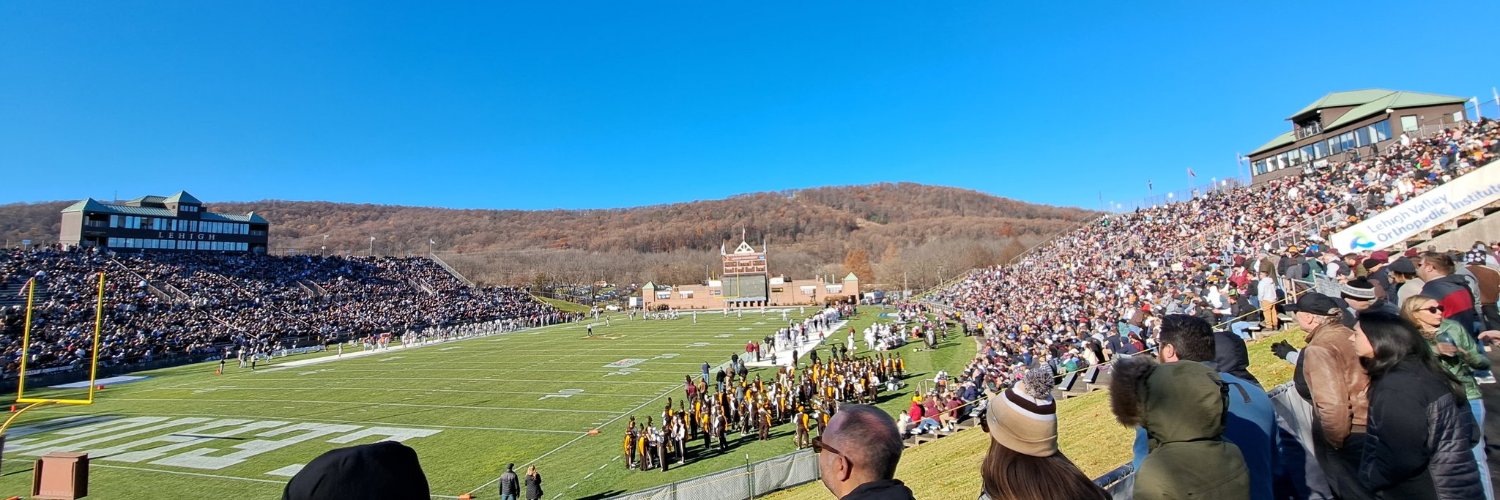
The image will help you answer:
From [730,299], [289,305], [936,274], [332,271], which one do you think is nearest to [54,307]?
[289,305]

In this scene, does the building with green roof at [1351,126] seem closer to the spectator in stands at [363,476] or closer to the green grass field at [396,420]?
the green grass field at [396,420]

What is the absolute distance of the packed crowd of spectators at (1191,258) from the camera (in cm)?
1523

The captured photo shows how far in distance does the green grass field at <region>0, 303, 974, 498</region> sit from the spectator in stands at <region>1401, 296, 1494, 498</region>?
11.2 meters

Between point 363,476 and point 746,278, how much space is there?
73.3 meters

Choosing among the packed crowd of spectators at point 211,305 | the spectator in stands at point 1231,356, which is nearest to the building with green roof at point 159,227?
the packed crowd of spectators at point 211,305

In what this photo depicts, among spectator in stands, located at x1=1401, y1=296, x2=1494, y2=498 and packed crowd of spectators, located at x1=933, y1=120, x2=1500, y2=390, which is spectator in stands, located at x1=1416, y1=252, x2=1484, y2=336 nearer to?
spectator in stands, located at x1=1401, y1=296, x2=1494, y2=498

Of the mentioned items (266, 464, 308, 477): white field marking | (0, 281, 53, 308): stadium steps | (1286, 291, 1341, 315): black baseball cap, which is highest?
(0, 281, 53, 308): stadium steps

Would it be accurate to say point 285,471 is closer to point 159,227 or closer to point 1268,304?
point 1268,304

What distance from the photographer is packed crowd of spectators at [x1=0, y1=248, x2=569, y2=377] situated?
3552cm

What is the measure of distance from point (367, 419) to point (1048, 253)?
4135 cm

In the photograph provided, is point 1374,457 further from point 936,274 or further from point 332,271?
point 936,274

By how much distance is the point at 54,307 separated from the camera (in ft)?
124

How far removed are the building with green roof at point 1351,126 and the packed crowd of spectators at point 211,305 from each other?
5818cm

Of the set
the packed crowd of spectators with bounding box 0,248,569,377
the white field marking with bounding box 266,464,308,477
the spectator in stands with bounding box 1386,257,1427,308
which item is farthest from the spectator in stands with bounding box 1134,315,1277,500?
the packed crowd of spectators with bounding box 0,248,569,377
